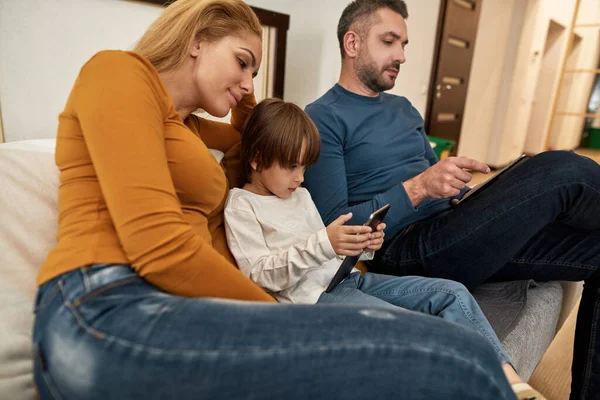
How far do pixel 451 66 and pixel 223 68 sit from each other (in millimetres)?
3357

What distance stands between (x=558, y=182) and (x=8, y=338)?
128 cm

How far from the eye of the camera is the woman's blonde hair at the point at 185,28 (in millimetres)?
884

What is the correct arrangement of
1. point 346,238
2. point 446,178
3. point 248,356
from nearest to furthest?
point 248,356 < point 346,238 < point 446,178

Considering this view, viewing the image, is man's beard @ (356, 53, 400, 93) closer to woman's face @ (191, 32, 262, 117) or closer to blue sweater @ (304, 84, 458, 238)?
blue sweater @ (304, 84, 458, 238)

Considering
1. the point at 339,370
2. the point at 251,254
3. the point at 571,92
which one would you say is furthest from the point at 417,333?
the point at 571,92

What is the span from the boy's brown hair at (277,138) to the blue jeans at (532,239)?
18.0 inches

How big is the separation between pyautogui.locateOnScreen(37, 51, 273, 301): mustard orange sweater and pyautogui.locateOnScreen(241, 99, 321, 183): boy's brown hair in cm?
31

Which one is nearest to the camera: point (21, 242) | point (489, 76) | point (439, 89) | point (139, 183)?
point (139, 183)

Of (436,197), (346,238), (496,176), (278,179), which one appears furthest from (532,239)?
(278,179)

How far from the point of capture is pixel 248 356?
51cm

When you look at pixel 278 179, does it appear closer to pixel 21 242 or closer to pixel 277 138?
pixel 277 138

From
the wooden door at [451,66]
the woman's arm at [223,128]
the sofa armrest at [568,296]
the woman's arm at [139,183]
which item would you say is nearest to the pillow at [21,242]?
the woman's arm at [139,183]

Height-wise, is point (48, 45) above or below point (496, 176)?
above

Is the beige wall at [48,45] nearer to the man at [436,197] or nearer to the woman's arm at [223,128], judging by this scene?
the woman's arm at [223,128]
